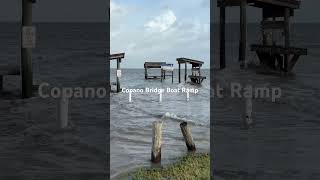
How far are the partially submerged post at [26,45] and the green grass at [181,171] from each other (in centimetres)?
810

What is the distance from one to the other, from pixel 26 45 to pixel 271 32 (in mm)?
17663

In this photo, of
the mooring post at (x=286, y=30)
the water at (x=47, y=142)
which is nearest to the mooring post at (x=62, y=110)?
the water at (x=47, y=142)

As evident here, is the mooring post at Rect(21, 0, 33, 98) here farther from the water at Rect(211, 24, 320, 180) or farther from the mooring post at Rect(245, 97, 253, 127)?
the mooring post at Rect(245, 97, 253, 127)

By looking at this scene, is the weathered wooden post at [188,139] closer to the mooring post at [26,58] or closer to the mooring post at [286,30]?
the mooring post at [26,58]

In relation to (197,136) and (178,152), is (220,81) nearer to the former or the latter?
(197,136)

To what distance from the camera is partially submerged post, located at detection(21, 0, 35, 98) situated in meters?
15.5

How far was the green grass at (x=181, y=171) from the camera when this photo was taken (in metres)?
8.18

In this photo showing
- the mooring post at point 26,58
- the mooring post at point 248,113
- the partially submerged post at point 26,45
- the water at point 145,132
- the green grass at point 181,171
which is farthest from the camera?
the mooring post at point 26,58

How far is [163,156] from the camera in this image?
10.6 m

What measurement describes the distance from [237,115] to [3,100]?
8363 millimetres

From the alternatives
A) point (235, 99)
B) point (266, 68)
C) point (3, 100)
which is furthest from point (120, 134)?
point (266, 68)

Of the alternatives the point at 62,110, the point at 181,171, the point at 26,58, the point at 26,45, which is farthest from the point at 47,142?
the point at 26,58

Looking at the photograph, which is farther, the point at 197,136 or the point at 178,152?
the point at 197,136

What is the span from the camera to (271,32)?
29.3 metres
